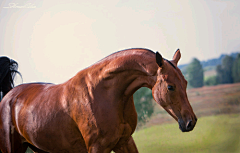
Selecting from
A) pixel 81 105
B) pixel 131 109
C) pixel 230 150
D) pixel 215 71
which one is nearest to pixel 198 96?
pixel 215 71

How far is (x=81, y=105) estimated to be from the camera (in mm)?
1231

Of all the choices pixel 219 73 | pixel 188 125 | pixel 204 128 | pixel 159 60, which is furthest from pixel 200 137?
pixel 159 60

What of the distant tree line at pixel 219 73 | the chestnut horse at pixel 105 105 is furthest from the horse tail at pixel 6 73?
the distant tree line at pixel 219 73

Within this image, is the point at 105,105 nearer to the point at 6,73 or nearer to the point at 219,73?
the point at 6,73

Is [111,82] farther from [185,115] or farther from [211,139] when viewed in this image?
[211,139]

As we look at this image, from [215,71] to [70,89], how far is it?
7.06 feet

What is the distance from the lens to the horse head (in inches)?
41.8

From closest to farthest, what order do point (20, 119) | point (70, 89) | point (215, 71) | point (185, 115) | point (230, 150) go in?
point (185, 115), point (70, 89), point (20, 119), point (230, 150), point (215, 71)

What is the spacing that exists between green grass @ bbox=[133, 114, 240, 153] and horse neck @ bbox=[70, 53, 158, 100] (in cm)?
178

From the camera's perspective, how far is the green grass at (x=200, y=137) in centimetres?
262

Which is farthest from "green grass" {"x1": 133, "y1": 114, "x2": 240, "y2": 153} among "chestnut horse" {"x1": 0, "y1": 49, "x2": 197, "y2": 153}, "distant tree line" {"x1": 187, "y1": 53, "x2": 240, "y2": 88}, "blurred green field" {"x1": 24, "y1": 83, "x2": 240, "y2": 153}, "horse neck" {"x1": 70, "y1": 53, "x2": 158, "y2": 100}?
"horse neck" {"x1": 70, "y1": 53, "x2": 158, "y2": 100}

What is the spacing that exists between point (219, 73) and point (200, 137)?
0.82 metres

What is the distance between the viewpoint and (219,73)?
2869 mm

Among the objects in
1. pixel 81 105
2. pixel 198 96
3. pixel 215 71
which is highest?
pixel 81 105
